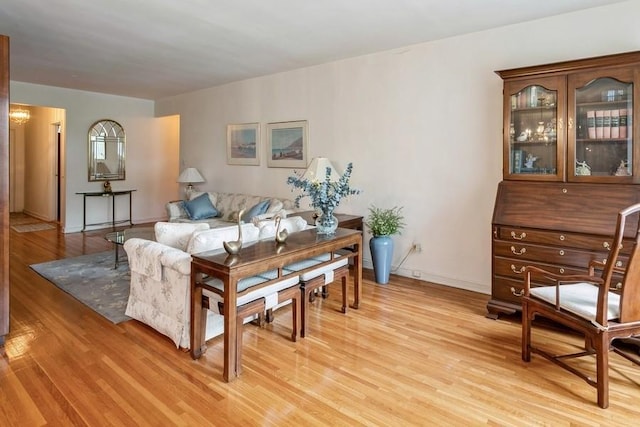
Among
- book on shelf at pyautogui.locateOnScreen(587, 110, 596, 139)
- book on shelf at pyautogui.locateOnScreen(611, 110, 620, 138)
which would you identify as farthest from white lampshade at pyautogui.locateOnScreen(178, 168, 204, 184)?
book on shelf at pyautogui.locateOnScreen(611, 110, 620, 138)

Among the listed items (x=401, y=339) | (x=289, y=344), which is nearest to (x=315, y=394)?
(x=289, y=344)

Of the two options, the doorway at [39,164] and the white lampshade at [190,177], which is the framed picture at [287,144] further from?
the doorway at [39,164]

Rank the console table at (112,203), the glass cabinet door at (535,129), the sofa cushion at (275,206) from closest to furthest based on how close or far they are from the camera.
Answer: the glass cabinet door at (535,129)
the sofa cushion at (275,206)
the console table at (112,203)

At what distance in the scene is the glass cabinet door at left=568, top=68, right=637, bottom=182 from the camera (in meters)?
2.87

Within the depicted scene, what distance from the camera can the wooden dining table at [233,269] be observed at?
7.48ft

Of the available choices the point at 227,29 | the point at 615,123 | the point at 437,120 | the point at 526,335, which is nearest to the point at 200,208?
the point at 227,29

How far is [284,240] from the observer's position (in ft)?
9.55

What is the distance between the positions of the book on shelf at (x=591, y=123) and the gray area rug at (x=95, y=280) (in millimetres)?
4066

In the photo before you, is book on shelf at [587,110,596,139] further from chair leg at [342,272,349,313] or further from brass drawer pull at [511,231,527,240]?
chair leg at [342,272,349,313]

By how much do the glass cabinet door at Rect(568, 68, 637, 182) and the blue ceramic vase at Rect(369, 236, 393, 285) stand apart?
1.83m

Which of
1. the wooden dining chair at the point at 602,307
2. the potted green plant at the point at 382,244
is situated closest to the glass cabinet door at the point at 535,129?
the wooden dining chair at the point at 602,307

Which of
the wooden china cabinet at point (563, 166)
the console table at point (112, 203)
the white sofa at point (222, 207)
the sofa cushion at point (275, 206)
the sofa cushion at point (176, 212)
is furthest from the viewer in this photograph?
the console table at point (112, 203)

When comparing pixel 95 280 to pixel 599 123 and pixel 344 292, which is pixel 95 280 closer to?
pixel 344 292

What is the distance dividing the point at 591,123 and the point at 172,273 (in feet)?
11.2
